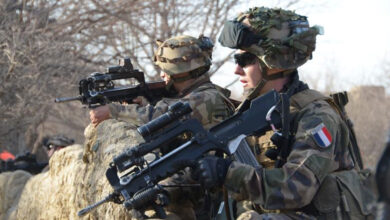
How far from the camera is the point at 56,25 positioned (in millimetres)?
14328

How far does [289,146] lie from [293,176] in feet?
0.85

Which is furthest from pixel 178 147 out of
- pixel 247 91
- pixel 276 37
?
pixel 276 37

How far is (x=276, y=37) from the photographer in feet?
13.1

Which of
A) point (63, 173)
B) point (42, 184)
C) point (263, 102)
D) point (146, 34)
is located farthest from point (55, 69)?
point (263, 102)

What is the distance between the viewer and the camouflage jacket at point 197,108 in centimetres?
531

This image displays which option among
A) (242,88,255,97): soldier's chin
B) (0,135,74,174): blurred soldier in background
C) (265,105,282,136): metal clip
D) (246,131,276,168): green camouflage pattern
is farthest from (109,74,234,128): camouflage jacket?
(0,135,74,174): blurred soldier in background

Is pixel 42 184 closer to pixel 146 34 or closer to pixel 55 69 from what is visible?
pixel 55 69

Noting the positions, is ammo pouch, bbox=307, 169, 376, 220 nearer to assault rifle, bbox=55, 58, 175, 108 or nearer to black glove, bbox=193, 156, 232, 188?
black glove, bbox=193, 156, 232, 188

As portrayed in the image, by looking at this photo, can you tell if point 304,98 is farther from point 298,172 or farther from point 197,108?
point 197,108

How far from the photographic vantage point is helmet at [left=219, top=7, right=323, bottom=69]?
3.94m

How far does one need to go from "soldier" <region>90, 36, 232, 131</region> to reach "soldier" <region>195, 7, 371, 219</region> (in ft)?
4.09

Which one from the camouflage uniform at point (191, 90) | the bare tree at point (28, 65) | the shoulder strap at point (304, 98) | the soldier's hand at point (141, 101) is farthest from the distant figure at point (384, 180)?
the bare tree at point (28, 65)

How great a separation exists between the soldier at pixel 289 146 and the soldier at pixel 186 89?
1.24m

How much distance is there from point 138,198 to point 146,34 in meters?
12.6
